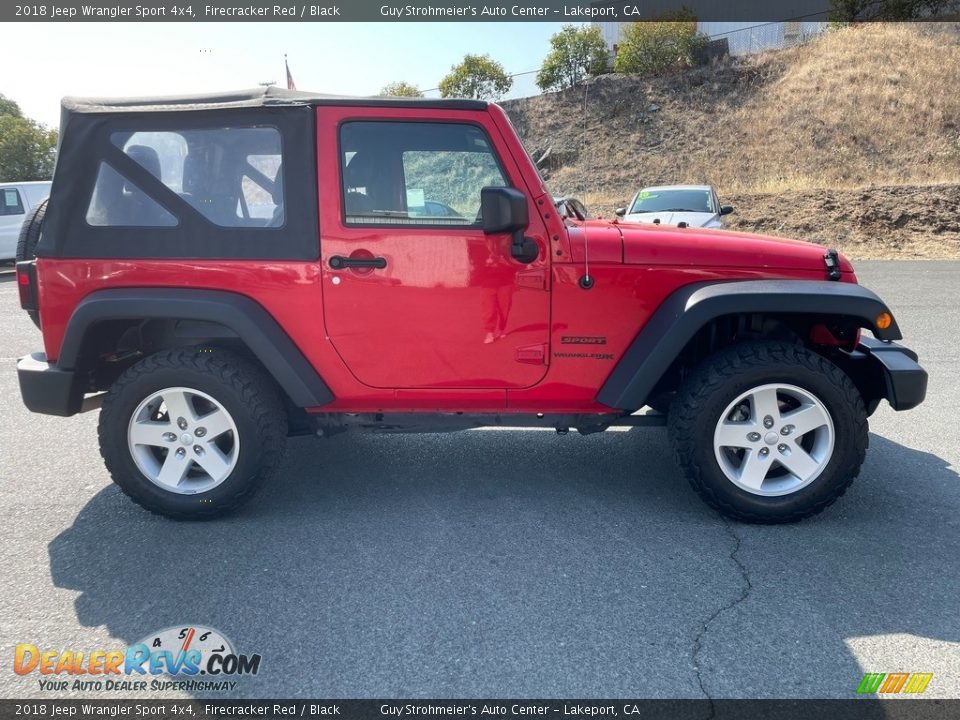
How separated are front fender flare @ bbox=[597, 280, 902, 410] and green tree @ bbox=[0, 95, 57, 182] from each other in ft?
111

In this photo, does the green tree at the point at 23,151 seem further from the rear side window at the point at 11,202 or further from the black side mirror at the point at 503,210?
the black side mirror at the point at 503,210

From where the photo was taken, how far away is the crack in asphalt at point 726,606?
241 centimetres

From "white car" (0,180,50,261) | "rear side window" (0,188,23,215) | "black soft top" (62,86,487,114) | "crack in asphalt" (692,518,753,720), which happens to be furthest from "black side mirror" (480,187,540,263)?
"rear side window" (0,188,23,215)

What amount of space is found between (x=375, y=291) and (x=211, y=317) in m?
0.78

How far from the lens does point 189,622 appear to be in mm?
2791

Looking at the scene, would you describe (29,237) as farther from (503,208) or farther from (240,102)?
(503,208)

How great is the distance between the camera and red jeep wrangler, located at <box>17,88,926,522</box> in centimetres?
345

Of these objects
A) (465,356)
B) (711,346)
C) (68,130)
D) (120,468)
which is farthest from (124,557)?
(711,346)

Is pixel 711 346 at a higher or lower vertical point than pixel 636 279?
lower

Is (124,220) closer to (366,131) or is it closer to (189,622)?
(366,131)

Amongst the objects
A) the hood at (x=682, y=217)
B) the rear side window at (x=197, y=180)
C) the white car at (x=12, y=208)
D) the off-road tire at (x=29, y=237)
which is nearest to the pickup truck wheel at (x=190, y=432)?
the rear side window at (x=197, y=180)

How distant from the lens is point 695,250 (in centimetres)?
351

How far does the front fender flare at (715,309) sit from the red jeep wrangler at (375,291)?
13mm

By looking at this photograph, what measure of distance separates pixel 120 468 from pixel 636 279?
2676 mm
